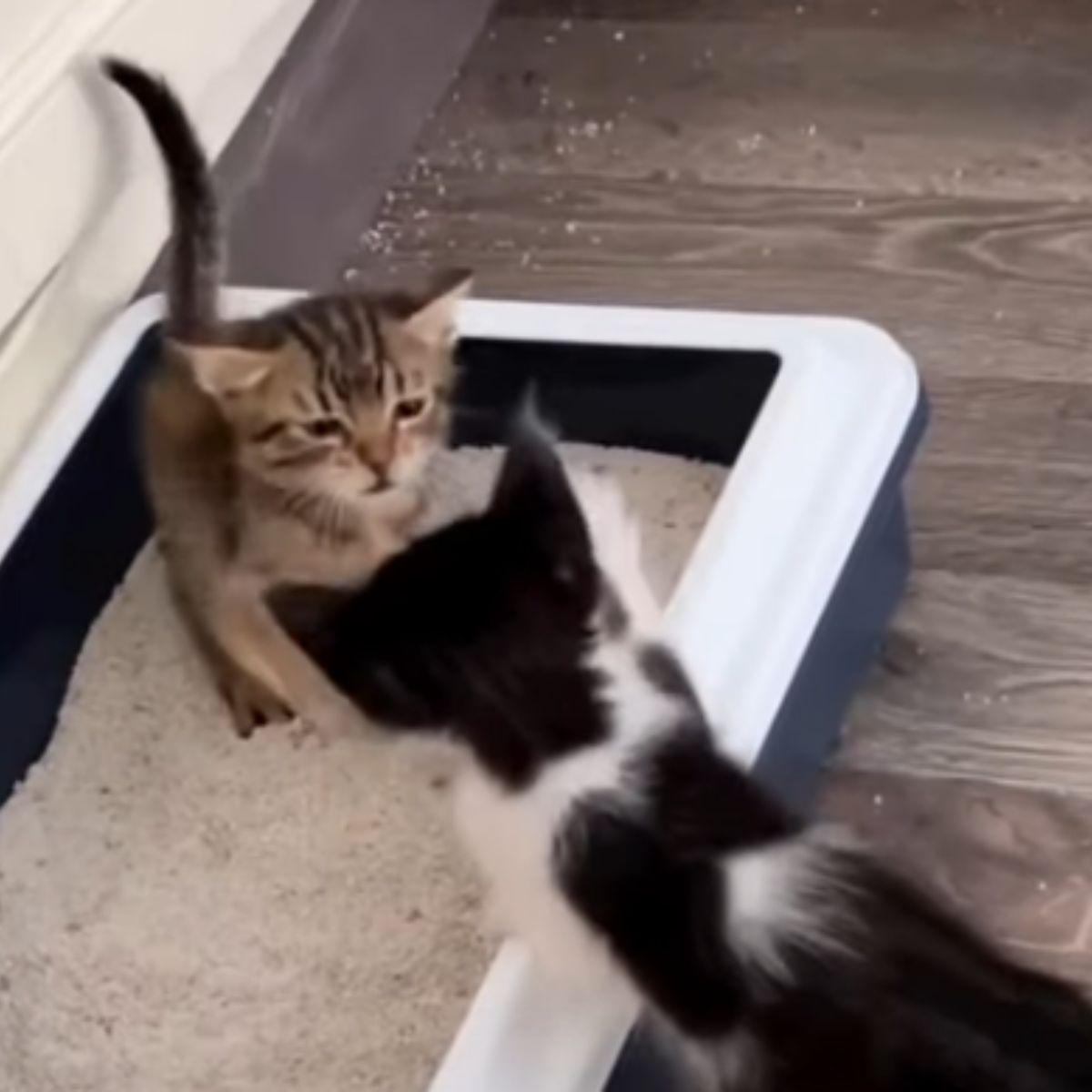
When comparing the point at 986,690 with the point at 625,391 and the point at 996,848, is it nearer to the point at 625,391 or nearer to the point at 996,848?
the point at 996,848

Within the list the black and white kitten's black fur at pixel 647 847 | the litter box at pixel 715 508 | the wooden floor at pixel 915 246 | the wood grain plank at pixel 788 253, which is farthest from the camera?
the wood grain plank at pixel 788 253

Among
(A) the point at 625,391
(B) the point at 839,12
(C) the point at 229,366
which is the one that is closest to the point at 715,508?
(A) the point at 625,391

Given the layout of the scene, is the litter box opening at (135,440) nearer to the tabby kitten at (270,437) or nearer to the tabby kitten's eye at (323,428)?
the tabby kitten at (270,437)

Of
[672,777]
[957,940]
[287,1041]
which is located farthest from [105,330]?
[957,940]

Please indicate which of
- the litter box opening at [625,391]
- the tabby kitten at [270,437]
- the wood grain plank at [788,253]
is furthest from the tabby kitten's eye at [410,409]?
the wood grain plank at [788,253]

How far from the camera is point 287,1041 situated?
140cm

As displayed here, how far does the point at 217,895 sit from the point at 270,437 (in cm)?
26

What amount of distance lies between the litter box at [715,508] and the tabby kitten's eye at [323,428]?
21cm

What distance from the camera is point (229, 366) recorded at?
4.63ft

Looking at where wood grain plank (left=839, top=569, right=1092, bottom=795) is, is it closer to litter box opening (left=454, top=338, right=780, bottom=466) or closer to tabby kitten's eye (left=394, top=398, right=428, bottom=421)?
litter box opening (left=454, top=338, right=780, bottom=466)

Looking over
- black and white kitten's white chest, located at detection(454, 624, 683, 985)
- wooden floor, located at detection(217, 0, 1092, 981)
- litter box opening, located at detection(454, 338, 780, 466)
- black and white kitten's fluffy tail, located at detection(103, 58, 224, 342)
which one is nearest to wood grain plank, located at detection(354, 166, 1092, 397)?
wooden floor, located at detection(217, 0, 1092, 981)

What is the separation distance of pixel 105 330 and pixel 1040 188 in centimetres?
68

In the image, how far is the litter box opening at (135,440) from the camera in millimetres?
1578

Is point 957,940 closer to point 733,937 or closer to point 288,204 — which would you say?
point 733,937
